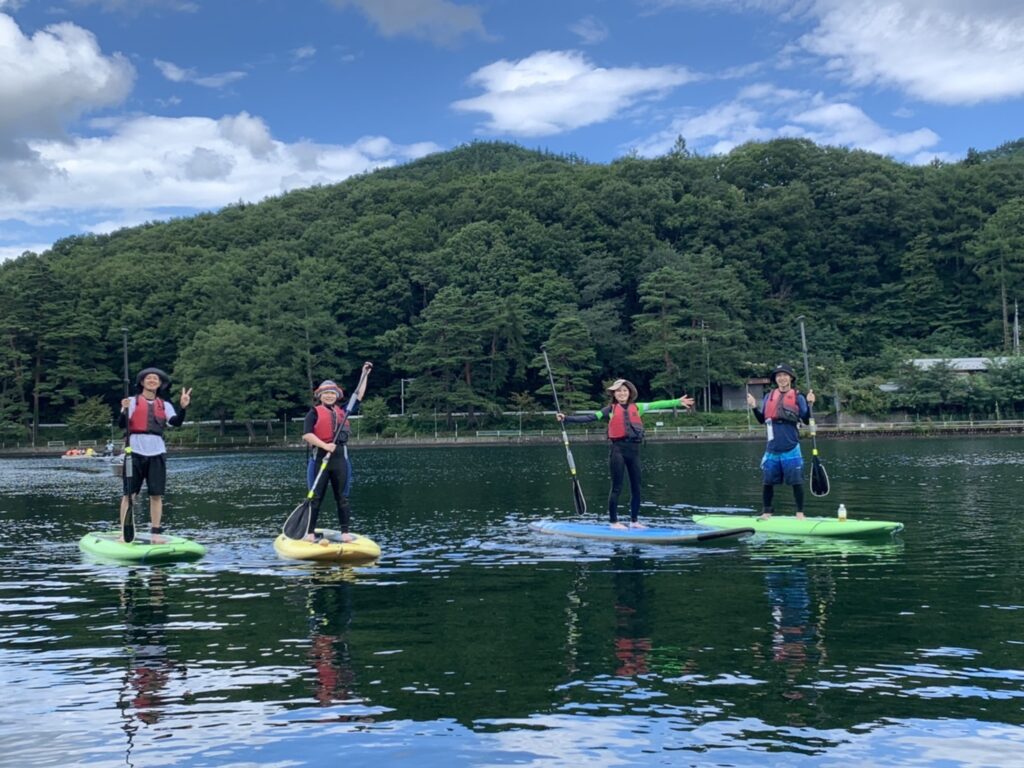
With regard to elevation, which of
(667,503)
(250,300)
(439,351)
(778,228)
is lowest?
(667,503)

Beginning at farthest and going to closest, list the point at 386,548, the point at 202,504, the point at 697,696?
the point at 202,504 → the point at 386,548 → the point at 697,696

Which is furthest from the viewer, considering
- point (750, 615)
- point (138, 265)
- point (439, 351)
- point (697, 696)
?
point (138, 265)

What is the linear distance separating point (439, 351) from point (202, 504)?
56.7m

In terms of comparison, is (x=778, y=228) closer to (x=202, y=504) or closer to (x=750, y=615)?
(x=202, y=504)

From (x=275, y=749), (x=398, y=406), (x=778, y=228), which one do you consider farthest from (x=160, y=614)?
(x=778, y=228)

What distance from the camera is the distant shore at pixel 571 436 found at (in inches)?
2638

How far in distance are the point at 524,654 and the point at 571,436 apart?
2548 inches

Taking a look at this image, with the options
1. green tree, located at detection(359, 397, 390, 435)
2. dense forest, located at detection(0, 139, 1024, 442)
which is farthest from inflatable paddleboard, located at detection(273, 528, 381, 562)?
green tree, located at detection(359, 397, 390, 435)

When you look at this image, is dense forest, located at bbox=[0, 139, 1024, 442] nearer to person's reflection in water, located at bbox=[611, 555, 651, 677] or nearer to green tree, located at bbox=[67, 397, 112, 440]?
green tree, located at bbox=[67, 397, 112, 440]

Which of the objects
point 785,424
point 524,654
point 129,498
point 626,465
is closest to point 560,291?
point 785,424

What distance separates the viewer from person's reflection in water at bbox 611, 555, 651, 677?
7785 millimetres

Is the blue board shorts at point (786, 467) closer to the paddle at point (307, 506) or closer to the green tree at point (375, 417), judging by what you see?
the paddle at point (307, 506)

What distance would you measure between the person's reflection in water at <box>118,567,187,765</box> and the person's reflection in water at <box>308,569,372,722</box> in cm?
119

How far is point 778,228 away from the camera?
104875mm
